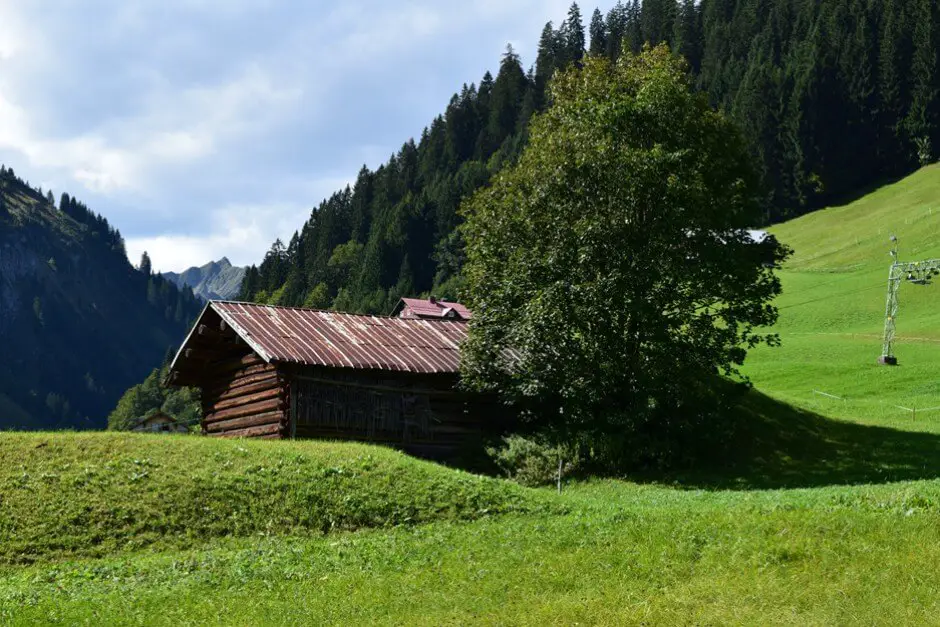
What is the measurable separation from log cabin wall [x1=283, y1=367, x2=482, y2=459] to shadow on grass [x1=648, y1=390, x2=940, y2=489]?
28.1ft

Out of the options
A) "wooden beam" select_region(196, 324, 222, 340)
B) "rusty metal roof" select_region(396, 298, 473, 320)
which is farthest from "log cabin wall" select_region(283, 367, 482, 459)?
"rusty metal roof" select_region(396, 298, 473, 320)

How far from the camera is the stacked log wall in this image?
101 ft

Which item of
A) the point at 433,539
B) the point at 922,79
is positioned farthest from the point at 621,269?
the point at 922,79

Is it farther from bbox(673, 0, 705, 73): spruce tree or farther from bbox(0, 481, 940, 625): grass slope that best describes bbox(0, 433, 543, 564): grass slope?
bbox(673, 0, 705, 73): spruce tree

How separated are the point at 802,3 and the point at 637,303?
170m

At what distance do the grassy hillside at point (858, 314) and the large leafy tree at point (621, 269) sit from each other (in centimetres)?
1034

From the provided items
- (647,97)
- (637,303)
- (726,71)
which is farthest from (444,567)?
(726,71)

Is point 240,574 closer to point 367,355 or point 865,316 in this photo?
point 367,355

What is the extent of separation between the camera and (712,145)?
109ft

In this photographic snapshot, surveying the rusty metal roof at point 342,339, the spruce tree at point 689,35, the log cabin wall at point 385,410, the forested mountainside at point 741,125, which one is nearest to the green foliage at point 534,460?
the log cabin wall at point 385,410

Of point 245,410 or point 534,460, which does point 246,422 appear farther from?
point 534,460

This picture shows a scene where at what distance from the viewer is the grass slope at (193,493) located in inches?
736

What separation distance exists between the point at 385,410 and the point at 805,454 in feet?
46.9

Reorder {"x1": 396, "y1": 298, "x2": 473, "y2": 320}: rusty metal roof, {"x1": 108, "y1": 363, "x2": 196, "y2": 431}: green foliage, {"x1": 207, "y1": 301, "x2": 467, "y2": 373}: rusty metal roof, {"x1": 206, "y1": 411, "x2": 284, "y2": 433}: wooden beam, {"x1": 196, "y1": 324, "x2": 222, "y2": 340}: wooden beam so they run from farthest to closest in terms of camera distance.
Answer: {"x1": 108, "y1": 363, "x2": 196, "y2": 431}: green foliage
{"x1": 396, "y1": 298, "x2": 473, "y2": 320}: rusty metal roof
{"x1": 196, "y1": 324, "x2": 222, "y2": 340}: wooden beam
{"x1": 206, "y1": 411, "x2": 284, "y2": 433}: wooden beam
{"x1": 207, "y1": 301, "x2": 467, "y2": 373}: rusty metal roof
